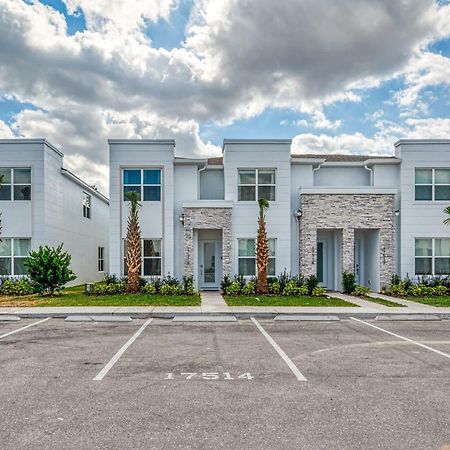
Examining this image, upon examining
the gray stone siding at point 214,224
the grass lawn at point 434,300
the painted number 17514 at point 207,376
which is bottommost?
the grass lawn at point 434,300

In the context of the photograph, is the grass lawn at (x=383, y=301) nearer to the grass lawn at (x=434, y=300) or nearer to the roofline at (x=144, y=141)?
the grass lawn at (x=434, y=300)

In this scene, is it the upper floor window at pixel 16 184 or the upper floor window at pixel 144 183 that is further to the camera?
the upper floor window at pixel 16 184

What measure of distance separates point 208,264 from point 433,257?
10.7m

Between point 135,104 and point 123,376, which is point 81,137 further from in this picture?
point 123,376

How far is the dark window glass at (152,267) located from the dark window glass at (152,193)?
280 centimetres

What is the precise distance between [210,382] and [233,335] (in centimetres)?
378

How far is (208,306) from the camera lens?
1484 cm

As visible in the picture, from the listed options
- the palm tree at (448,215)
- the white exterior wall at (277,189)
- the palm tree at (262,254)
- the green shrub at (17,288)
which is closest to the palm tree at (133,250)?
the white exterior wall at (277,189)

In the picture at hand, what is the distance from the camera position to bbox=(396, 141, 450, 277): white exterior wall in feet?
66.0

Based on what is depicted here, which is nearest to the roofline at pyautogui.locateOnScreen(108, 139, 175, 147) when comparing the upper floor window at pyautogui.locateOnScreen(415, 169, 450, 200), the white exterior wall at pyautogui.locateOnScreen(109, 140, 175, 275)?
the white exterior wall at pyautogui.locateOnScreen(109, 140, 175, 275)

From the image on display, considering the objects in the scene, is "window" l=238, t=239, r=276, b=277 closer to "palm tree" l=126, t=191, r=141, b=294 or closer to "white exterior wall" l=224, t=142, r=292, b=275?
"white exterior wall" l=224, t=142, r=292, b=275

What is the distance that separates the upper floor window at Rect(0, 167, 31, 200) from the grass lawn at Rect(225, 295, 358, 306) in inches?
439

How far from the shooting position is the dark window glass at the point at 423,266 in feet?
65.7

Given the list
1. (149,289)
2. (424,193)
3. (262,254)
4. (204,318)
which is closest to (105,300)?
(149,289)
